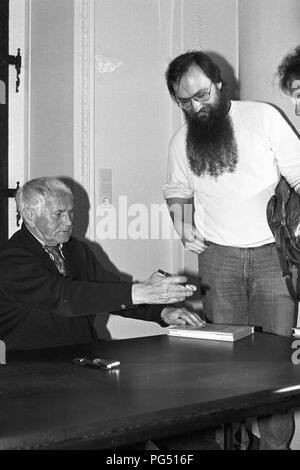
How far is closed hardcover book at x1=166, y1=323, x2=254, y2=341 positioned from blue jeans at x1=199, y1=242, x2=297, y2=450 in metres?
0.37

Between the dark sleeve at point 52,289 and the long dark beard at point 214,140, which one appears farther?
the long dark beard at point 214,140

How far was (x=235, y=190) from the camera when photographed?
268 centimetres

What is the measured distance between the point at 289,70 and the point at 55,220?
5.39 ft

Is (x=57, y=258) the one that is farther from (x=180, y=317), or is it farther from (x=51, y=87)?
(x=51, y=87)

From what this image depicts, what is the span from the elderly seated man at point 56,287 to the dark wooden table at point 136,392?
17 centimetres

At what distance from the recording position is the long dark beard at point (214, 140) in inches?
107

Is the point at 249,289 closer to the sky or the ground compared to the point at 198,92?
→ closer to the ground

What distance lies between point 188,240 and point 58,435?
5.24ft

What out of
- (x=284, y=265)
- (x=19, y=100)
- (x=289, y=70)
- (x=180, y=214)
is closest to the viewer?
(x=284, y=265)

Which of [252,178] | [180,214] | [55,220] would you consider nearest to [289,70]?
[252,178]

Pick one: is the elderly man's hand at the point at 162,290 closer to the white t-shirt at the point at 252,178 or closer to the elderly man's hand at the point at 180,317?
the elderly man's hand at the point at 180,317

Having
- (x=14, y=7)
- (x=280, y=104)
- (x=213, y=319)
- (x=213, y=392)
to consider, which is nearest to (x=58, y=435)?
(x=213, y=392)

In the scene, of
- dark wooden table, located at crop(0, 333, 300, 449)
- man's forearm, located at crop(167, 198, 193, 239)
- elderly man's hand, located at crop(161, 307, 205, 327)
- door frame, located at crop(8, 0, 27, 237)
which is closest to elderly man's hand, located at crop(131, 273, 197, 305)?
dark wooden table, located at crop(0, 333, 300, 449)

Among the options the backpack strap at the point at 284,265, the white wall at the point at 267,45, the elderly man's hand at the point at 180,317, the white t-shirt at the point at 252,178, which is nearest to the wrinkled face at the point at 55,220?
the elderly man's hand at the point at 180,317
